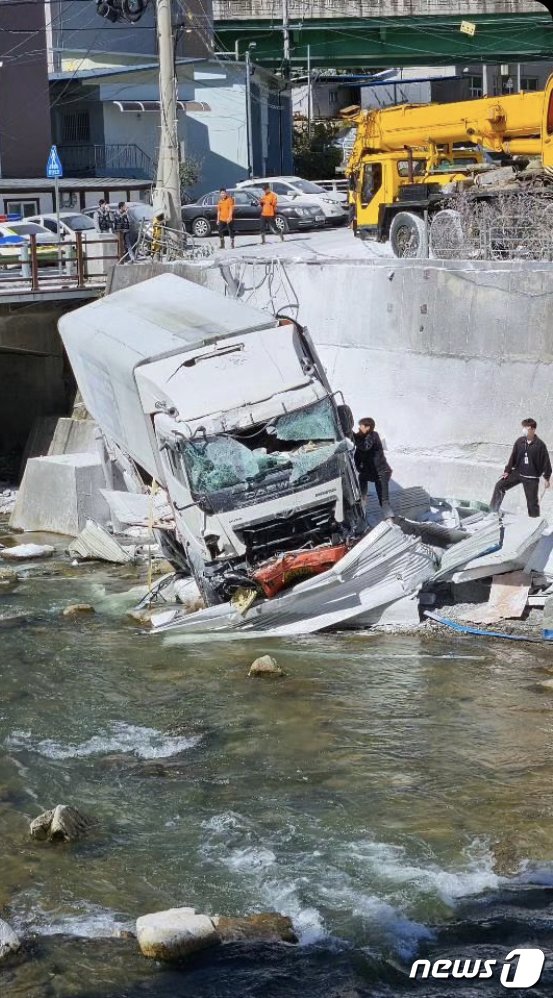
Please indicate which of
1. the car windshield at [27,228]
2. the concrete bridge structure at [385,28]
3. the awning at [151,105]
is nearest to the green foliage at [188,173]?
the awning at [151,105]

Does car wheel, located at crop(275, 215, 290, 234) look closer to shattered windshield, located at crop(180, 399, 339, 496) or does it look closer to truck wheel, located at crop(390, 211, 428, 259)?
truck wheel, located at crop(390, 211, 428, 259)

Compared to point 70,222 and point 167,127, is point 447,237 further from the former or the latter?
point 70,222

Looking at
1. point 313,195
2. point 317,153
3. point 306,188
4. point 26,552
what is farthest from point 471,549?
point 317,153

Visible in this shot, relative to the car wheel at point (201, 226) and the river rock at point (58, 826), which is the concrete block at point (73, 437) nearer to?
the car wheel at point (201, 226)

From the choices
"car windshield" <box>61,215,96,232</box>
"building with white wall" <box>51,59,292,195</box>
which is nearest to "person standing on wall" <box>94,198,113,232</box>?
"car windshield" <box>61,215,96,232</box>

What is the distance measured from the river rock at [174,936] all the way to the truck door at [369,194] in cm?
1712

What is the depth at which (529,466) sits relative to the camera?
49.3 feet

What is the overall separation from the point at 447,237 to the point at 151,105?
28762 mm

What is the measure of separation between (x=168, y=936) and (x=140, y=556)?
10.3 m

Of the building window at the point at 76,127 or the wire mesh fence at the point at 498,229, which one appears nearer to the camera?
the wire mesh fence at the point at 498,229

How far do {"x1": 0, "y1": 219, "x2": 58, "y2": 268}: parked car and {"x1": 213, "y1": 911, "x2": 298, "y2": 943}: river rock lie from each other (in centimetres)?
1736

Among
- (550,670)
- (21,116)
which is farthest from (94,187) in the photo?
(550,670)

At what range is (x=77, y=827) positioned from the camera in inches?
374

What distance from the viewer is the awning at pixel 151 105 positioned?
4447 cm
